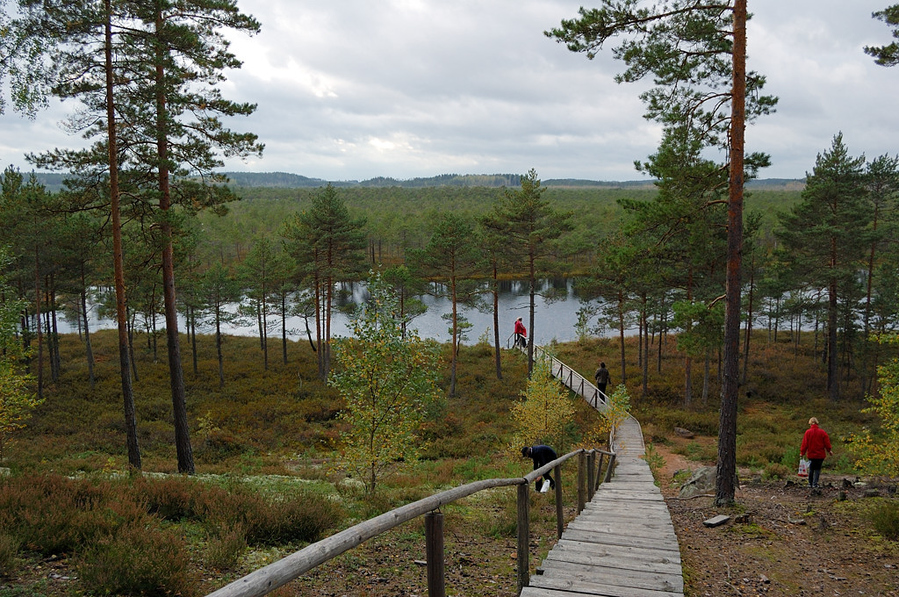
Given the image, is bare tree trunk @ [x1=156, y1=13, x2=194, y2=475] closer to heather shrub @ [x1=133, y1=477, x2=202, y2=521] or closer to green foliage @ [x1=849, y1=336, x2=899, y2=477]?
heather shrub @ [x1=133, y1=477, x2=202, y2=521]

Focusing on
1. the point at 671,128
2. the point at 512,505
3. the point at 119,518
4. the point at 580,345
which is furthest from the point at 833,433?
the point at 119,518

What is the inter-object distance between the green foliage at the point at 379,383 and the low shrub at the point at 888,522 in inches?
281

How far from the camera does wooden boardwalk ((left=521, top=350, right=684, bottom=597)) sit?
390cm

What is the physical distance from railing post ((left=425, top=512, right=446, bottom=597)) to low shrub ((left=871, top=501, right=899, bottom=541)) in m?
7.07

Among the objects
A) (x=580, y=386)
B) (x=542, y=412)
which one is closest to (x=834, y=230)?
(x=580, y=386)

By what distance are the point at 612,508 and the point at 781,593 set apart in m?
3.03

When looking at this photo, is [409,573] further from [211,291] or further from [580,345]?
[580,345]

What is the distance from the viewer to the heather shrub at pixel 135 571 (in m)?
3.87

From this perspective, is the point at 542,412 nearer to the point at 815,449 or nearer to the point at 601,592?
the point at 815,449

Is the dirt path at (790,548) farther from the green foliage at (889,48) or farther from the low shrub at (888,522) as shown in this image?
the green foliage at (889,48)

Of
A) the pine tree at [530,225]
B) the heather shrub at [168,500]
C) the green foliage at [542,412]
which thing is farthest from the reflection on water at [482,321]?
→ the heather shrub at [168,500]

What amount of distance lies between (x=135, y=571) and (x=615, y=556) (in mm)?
4098

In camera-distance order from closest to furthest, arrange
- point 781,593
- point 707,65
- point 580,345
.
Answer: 1. point 781,593
2. point 707,65
3. point 580,345

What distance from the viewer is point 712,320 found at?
1199cm
